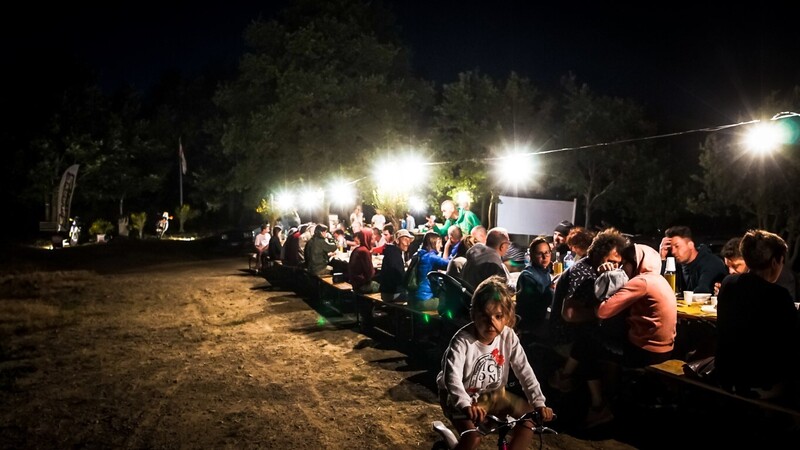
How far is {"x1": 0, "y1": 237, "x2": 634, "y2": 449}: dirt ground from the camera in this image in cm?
498

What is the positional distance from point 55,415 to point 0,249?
2320 centimetres

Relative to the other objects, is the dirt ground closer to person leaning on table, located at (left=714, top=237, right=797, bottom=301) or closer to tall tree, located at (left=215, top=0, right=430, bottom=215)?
person leaning on table, located at (left=714, top=237, right=797, bottom=301)

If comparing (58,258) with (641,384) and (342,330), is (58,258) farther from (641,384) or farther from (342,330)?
(641,384)

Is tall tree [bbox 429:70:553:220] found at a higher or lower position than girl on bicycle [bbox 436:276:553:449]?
higher

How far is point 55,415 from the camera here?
5.50 meters

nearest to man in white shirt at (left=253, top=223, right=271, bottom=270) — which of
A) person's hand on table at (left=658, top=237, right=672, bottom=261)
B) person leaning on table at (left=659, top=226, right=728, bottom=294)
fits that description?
person's hand on table at (left=658, top=237, right=672, bottom=261)

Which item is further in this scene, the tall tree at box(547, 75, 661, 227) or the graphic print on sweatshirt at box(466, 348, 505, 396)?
the tall tree at box(547, 75, 661, 227)

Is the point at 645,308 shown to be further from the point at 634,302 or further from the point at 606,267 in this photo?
the point at 606,267

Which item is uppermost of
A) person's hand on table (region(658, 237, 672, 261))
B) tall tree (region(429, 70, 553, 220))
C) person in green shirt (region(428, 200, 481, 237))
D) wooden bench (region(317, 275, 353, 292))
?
tall tree (region(429, 70, 553, 220))

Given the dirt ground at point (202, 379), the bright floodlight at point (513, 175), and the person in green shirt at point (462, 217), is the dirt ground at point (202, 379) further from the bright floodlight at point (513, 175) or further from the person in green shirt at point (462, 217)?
the bright floodlight at point (513, 175)

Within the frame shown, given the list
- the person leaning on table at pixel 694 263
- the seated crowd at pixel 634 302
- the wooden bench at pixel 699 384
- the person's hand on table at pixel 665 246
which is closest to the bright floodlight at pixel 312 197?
the seated crowd at pixel 634 302

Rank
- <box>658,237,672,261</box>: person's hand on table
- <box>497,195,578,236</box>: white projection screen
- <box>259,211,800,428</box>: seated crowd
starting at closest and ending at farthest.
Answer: <box>259,211,800,428</box>: seated crowd < <box>658,237,672,261</box>: person's hand on table < <box>497,195,578,236</box>: white projection screen

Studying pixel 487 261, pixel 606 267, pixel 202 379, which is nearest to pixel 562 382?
pixel 606 267

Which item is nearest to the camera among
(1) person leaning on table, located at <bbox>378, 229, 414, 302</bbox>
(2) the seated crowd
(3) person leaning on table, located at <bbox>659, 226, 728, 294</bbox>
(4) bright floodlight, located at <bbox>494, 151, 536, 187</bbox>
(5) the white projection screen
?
(2) the seated crowd
